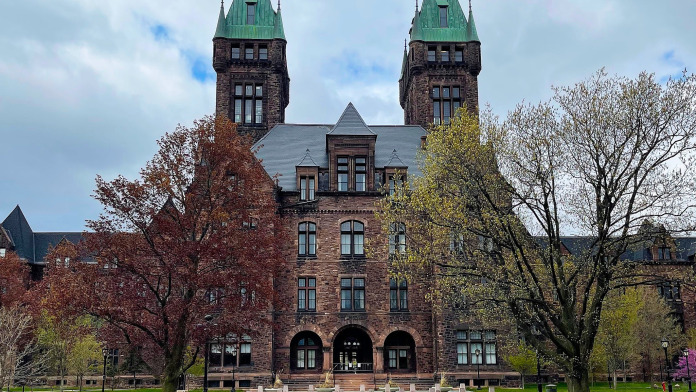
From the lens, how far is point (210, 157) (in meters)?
24.8

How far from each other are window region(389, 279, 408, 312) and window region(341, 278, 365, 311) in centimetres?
180

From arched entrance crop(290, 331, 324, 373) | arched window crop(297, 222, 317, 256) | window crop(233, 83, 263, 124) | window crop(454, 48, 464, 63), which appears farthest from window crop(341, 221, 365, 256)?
window crop(454, 48, 464, 63)

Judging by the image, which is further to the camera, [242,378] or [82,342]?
[82,342]

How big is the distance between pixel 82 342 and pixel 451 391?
2564 cm

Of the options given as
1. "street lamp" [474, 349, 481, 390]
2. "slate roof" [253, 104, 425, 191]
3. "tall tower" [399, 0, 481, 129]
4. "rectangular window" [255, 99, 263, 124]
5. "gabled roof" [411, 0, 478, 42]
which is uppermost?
"gabled roof" [411, 0, 478, 42]

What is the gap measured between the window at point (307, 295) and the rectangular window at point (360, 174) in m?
6.72

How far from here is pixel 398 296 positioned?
141 ft

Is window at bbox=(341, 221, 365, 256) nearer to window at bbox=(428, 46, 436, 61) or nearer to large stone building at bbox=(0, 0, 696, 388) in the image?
large stone building at bbox=(0, 0, 696, 388)

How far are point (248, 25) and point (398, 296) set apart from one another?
2487 centimetres

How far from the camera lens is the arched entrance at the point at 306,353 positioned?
1682 inches

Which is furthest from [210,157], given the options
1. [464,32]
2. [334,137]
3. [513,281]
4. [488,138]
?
[464,32]

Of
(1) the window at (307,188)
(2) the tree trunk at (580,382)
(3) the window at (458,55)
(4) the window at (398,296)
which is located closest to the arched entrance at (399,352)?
(4) the window at (398,296)

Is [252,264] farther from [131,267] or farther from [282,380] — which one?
[282,380]

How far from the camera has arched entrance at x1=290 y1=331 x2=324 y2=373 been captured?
140 ft
